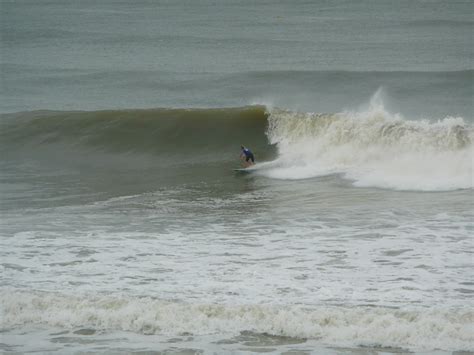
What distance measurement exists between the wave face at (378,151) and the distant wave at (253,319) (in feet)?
27.3

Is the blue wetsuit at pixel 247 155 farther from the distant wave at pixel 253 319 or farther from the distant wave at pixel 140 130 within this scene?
the distant wave at pixel 253 319

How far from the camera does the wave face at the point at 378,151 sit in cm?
1995

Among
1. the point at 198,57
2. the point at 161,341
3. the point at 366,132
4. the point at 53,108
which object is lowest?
the point at 161,341

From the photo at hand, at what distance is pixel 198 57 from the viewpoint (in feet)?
151

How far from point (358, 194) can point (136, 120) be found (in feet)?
37.5

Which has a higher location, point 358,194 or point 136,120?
point 136,120

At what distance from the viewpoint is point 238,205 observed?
1833 cm

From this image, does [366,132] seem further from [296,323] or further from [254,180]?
[296,323]

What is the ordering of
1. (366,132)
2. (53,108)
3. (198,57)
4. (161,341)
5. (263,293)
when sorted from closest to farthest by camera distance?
(161,341) < (263,293) < (366,132) < (53,108) < (198,57)

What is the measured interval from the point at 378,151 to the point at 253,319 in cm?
1136

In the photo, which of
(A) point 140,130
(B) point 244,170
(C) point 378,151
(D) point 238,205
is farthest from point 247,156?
(A) point 140,130

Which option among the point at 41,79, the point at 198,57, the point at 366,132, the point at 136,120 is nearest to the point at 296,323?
the point at 366,132

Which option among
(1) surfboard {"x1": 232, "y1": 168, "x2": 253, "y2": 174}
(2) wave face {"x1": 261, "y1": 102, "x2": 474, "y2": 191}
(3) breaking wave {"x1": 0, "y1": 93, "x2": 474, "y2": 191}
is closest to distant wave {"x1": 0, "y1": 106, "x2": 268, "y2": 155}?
(3) breaking wave {"x1": 0, "y1": 93, "x2": 474, "y2": 191}

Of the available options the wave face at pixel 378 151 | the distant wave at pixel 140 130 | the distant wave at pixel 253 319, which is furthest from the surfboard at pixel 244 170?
the distant wave at pixel 253 319
